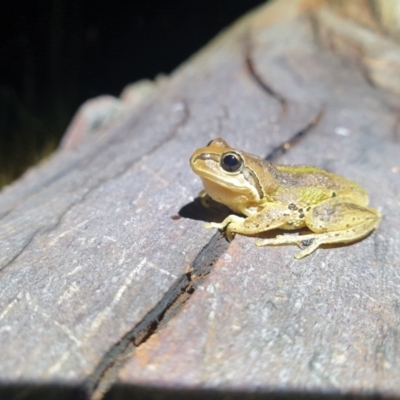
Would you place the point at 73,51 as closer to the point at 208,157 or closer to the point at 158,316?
the point at 208,157

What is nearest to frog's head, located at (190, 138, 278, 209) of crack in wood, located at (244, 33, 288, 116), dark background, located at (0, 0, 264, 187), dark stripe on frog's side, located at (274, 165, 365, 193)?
dark stripe on frog's side, located at (274, 165, 365, 193)

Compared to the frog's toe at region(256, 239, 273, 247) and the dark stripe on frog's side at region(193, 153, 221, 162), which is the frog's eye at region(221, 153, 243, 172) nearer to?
the dark stripe on frog's side at region(193, 153, 221, 162)

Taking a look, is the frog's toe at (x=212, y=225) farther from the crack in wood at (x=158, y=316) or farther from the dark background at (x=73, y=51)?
the dark background at (x=73, y=51)

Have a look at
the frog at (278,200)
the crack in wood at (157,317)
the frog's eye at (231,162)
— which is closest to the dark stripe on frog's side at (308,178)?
the frog at (278,200)

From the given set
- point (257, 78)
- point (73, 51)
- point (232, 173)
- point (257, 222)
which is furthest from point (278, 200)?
point (73, 51)

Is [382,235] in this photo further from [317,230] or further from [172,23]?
[172,23]

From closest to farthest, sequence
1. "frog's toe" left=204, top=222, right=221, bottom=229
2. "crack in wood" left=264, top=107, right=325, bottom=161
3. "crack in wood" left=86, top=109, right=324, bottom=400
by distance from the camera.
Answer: "crack in wood" left=86, top=109, right=324, bottom=400
"frog's toe" left=204, top=222, right=221, bottom=229
"crack in wood" left=264, top=107, right=325, bottom=161

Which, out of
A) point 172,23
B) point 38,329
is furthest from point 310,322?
point 172,23
